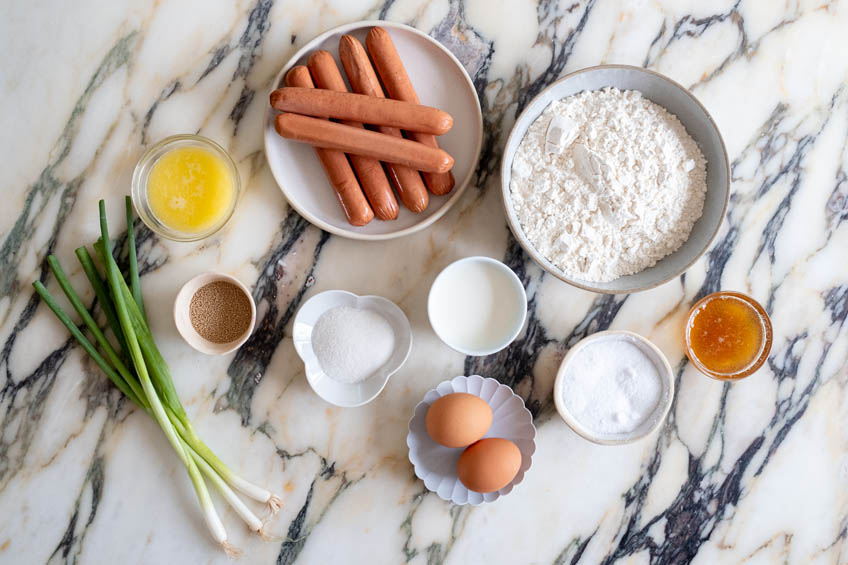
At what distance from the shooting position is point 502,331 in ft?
5.34

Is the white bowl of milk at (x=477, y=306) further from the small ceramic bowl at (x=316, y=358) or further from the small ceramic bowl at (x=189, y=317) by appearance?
the small ceramic bowl at (x=189, y=317)

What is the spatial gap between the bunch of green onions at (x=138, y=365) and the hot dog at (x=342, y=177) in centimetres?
54

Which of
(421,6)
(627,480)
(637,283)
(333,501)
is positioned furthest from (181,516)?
(421,6)

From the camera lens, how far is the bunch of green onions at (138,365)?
5.25ft

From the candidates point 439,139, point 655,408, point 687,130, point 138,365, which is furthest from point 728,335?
point 138,365

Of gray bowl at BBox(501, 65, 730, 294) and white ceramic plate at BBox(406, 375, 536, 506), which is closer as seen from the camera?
gray bowl at BBox(501, 65, 730, 294)

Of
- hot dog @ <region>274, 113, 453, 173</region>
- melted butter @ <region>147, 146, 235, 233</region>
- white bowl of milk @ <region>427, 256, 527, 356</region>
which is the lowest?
white bowl of milk @ <region>427, 256, 527, 356</region>

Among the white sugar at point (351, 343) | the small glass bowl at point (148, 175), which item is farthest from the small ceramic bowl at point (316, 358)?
the small glass bowl at point (148, 175)

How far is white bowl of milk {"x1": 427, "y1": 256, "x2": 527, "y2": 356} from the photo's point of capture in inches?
63.8

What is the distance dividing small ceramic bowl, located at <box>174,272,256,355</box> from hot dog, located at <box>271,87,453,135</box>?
1.53ft

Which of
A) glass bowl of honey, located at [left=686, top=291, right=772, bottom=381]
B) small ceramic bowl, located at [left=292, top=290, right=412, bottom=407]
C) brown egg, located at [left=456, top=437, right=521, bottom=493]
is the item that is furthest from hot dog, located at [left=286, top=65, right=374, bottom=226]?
glass bowl of honey, located at [left=686, top=291, right=772, bottom=381]

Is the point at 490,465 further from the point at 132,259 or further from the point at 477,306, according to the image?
the point at 132,259

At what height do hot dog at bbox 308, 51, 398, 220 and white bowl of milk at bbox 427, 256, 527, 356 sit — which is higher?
hot dog at bbox 308, 51, 398, 220

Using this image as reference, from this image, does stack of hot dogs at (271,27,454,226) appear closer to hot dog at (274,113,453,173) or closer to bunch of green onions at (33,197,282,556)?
hot dog at (274,113,453,173)
